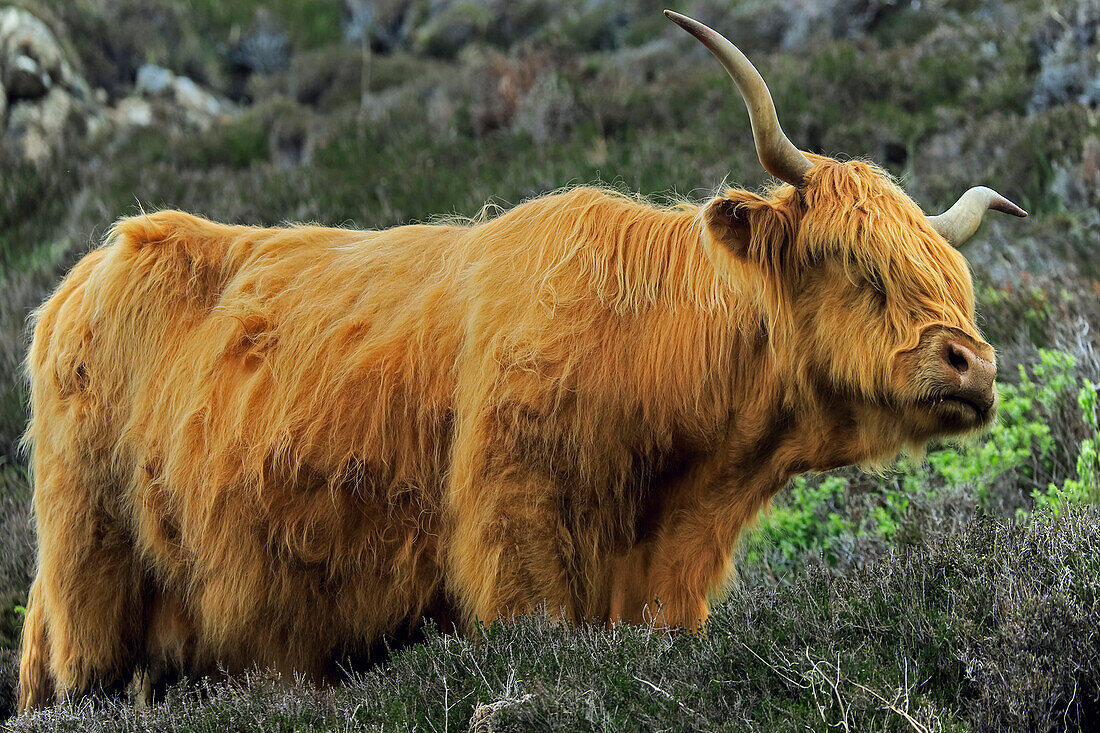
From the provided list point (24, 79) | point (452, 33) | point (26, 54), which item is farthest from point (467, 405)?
point (452, 33)

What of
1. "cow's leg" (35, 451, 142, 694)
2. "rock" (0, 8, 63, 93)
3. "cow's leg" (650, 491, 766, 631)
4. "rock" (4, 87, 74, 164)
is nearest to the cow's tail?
"cow's leg" (35, 451, 142, 694)

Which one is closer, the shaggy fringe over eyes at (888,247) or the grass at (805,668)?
the grass at (805,668)

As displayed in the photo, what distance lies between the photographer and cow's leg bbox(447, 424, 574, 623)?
302cm

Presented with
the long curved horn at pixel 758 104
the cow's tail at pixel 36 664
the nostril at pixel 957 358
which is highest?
the long curved horn at pixel 758 104

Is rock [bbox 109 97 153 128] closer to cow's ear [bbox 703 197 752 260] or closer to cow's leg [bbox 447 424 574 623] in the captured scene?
cow's leg [bbox 447 424 574 623]

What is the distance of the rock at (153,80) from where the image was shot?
16.3 metres

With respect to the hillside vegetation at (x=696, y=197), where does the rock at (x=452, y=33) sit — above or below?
above

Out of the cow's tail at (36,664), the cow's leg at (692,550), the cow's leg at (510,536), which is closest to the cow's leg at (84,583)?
the cow's tail at (36,664)

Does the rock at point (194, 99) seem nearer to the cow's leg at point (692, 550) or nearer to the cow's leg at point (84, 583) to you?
the cow's leg at point (84, 583)

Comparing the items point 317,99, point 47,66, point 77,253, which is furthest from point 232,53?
point 77,253

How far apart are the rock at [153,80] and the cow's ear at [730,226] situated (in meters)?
15.3

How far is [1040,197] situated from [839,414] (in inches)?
216

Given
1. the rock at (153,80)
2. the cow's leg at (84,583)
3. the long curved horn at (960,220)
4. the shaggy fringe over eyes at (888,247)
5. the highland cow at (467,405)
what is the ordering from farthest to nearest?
the rock at (153,80)
the cow's leg at (84,583)
the long curved horn at (960,220)
the highland cow at (467,405)
the shaggy fringe over eyes at (888,247)

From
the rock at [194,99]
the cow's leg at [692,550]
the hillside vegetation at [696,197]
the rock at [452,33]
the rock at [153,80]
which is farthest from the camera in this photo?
the rock at [452,33]
